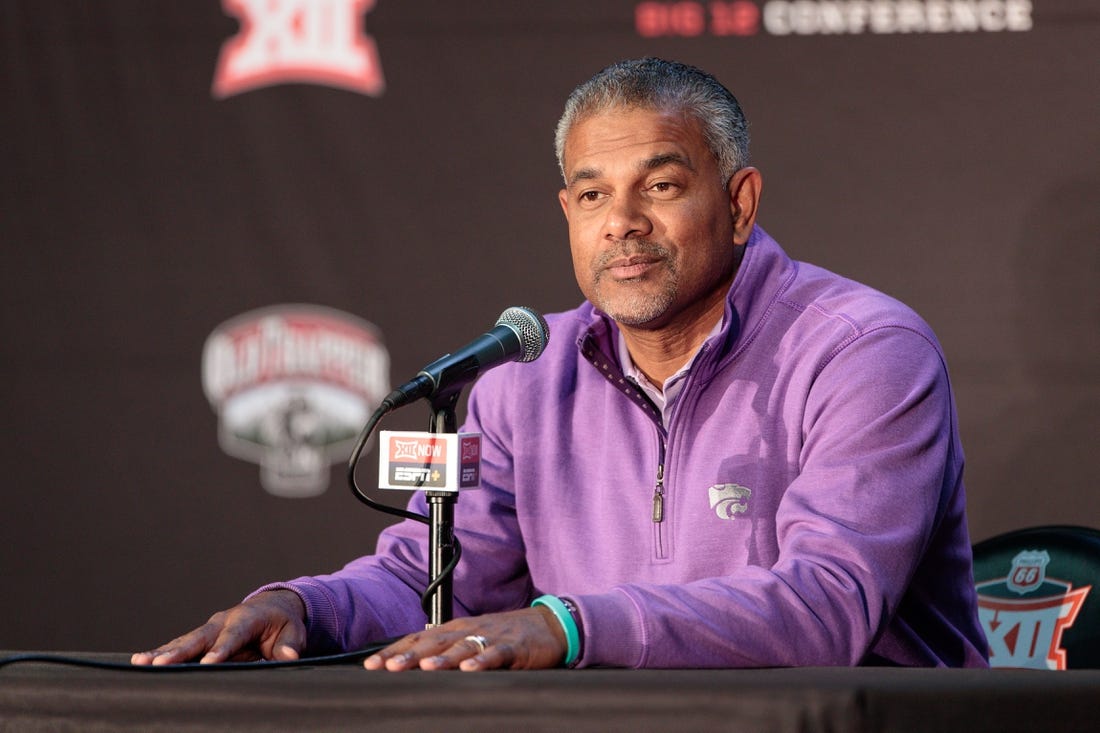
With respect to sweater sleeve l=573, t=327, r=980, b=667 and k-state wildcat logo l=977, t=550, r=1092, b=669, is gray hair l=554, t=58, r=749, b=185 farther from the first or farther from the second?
k-state wildcat logo l=977, t=550, r=1092, b=669

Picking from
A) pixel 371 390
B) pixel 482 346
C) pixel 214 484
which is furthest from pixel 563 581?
pixel 214 484

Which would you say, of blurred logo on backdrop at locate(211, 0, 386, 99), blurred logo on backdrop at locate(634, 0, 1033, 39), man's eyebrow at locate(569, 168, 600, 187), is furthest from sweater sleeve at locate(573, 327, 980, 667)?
blurred logo on backdrop at locate(211, 0, 386, 99)

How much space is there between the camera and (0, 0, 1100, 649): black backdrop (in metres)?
2.79

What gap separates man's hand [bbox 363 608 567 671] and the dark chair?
1052 mm

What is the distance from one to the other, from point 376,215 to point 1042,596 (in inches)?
69.6

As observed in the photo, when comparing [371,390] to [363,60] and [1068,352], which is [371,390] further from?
[1068,352]

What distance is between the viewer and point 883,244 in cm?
286

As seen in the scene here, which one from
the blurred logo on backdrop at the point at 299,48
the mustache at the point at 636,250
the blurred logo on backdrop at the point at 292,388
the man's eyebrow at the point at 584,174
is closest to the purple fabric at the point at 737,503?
the mustache at the point at 636,250

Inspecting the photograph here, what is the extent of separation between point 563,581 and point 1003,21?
5.56 feet

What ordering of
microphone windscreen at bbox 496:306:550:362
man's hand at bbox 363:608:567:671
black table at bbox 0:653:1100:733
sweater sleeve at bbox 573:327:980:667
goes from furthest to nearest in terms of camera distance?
microphone windscreen at bbox 496:306:550:362, sweater sleeve at bbox 573:327:980:667, man's hand at bbox 363:608:567:671, black table at bbox 0:653:1100:733

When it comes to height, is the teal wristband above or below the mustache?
below

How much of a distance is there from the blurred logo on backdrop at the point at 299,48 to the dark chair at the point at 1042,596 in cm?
183

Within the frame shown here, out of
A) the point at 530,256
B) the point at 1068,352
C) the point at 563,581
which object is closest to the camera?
the point at 563,581

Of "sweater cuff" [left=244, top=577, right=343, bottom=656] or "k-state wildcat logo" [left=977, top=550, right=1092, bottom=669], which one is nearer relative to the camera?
"sweater cuff" [left=244, top=577, right=343, bottom=656]
